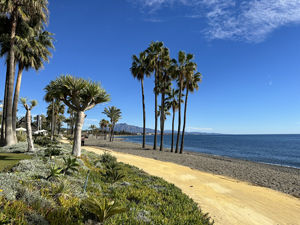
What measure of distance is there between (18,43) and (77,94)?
10.1 meters

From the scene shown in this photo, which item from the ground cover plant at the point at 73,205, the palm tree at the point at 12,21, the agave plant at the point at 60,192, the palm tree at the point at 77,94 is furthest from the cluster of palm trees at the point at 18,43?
the agave plant at the point at 60,192

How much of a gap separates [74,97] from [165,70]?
70.9 ft

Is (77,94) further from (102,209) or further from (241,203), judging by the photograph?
(241,203)

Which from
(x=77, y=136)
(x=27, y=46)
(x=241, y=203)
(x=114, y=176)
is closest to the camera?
(x=241, y=203)

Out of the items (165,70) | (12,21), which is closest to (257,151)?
(165,70)

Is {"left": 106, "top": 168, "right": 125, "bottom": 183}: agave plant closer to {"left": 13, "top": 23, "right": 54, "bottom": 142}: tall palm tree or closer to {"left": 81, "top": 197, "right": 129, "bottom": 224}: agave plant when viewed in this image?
{"left": 81, "top": 197, "right": 129, "bottom": 224}: agave plant

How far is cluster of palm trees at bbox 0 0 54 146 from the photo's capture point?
1543 cm

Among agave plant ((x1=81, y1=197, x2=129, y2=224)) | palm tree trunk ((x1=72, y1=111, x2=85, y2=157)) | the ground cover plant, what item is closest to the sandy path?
the ground cover plant

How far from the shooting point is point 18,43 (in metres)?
16.7

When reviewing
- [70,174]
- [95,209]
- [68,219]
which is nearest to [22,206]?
[68,219]

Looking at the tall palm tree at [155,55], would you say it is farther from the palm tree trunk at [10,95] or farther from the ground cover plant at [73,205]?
the ground cover plant at [73,205]

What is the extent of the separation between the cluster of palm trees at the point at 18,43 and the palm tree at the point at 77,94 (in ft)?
21.7

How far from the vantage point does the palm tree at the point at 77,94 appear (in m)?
11.7

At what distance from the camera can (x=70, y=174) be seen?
773 cm
